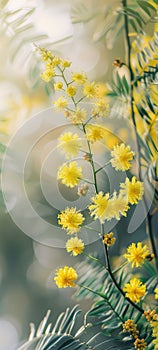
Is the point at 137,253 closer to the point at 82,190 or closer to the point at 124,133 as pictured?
the point at 82,190

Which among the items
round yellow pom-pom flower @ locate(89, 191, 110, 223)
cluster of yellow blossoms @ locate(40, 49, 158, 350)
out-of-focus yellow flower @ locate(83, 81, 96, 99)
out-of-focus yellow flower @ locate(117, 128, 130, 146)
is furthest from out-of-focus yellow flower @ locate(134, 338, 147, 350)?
out-of-focus yellow flower @ locate(117, 128, 130, 146)

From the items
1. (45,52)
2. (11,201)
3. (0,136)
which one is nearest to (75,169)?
(45,52)

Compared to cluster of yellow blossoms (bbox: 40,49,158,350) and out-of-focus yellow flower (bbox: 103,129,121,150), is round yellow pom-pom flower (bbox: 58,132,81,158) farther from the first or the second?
out-of-focus yellow flower (bbox: 103,129,121,150)

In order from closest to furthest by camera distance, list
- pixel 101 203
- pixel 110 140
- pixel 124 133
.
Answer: pixel 101 203 → pixel 110 140 → pixel 124 133

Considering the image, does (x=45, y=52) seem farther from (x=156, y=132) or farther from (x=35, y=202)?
(x=35, y=202)

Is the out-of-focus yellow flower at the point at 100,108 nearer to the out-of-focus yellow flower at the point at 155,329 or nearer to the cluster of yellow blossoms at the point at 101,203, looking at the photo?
the cluster of yellow blossoms at the point at 101,203

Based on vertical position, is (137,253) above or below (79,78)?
below

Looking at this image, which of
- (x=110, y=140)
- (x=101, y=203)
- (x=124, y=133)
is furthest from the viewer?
(x=124, y=133)

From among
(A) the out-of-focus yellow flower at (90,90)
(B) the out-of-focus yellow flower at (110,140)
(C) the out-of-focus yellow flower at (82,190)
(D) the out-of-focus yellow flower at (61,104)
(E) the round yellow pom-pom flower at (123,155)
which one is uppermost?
(B) the out-of-focus yellow flower at (110,140)

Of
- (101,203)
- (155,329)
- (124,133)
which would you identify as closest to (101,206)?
(101,203)

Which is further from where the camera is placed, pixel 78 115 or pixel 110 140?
pixel 110 140

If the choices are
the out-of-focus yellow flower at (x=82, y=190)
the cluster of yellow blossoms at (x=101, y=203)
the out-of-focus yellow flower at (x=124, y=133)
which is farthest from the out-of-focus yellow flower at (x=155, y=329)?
the out-of-focus yellow flower at (x=124, y=133)
